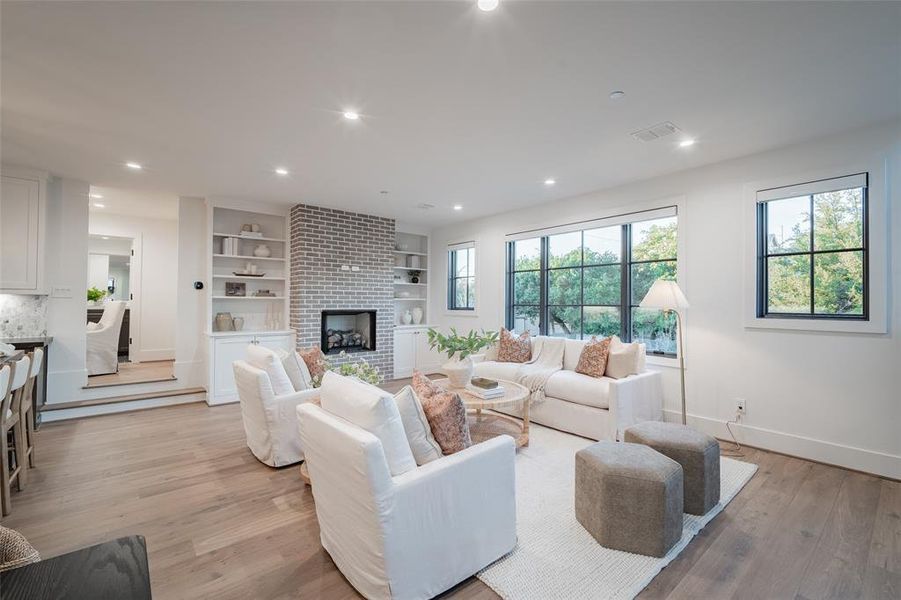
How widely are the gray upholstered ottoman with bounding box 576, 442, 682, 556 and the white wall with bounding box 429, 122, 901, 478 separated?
2041 mm

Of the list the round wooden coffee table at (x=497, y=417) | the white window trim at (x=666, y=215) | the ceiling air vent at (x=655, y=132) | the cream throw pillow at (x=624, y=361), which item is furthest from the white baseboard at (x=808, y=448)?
the ceiling air vent at (x=655, y=132)

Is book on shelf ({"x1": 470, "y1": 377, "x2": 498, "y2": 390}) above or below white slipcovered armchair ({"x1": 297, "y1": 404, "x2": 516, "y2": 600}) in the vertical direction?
above

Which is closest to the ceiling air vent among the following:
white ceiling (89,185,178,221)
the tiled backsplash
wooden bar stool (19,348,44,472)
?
wooden bar stool (19,348,44,472)

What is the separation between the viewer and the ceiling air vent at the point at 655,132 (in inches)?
118

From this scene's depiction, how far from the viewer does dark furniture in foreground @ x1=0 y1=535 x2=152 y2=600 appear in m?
0.77

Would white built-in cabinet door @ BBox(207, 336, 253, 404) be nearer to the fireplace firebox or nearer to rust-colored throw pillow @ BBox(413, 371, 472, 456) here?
the fireplace firebox

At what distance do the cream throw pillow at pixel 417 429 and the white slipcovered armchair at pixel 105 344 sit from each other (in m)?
5.68

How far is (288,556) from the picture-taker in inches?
80.6

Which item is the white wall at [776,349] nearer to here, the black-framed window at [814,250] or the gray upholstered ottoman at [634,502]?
the black-framed window at [814,250]

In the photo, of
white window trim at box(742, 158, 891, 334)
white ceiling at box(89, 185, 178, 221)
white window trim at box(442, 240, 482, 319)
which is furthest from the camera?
white window trim at box(442, 240, 482, 319)

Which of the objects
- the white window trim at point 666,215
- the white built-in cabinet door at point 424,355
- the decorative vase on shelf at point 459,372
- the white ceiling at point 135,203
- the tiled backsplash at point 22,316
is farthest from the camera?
the white built-in cabinet door at point 424,355

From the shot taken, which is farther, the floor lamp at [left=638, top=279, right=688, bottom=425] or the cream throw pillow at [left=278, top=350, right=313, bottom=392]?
the floor lamp at [left=638, top=279, right=688, bottom=425]

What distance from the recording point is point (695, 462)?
7.98ft

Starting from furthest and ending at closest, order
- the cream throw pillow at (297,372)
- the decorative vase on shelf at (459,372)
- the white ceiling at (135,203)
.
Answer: the white ceiling at (135,203) → the decorative vase on shelf at (459,372) → the cream throw pillow at (297,372)
